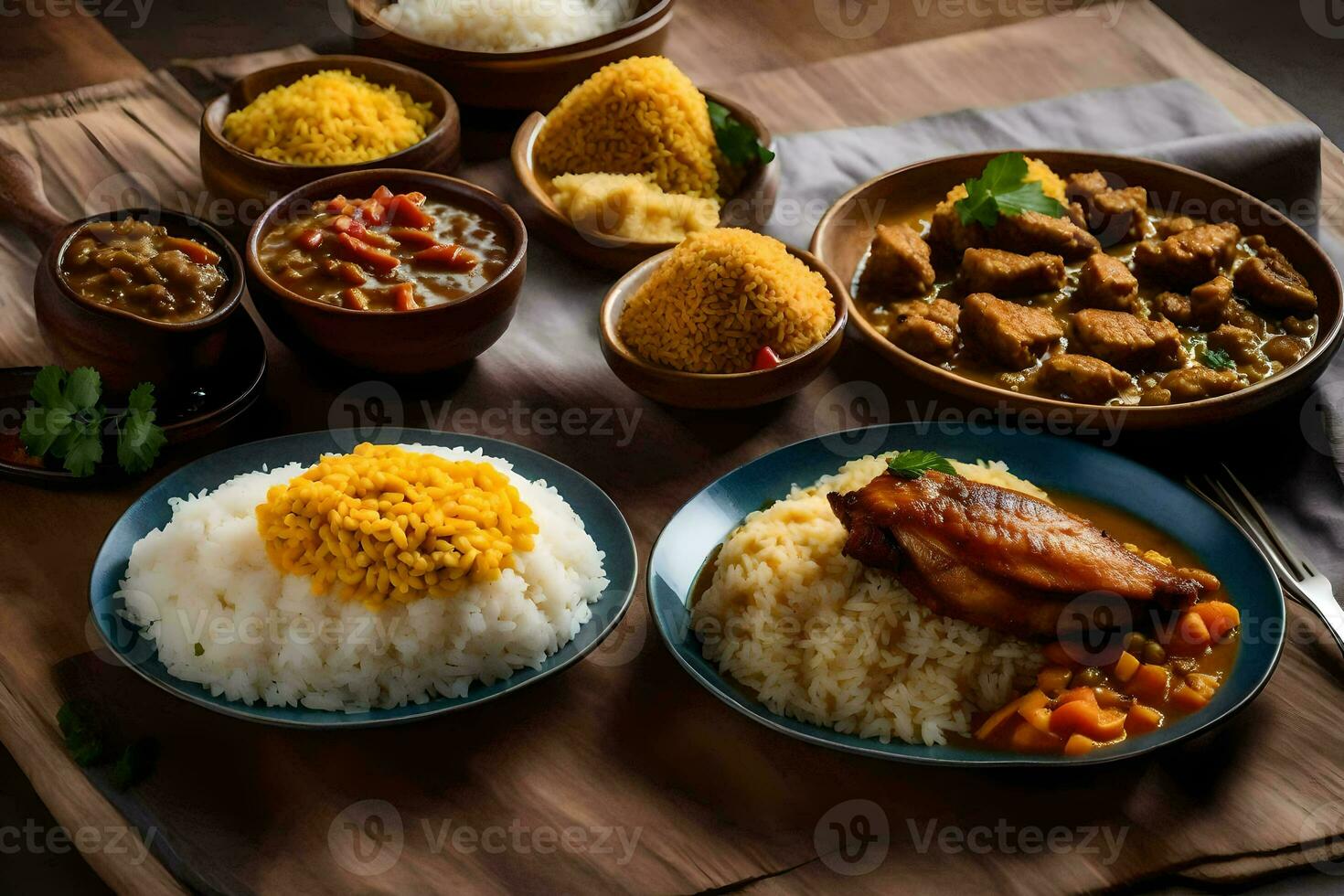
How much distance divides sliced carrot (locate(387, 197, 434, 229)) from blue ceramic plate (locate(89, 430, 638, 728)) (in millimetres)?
705

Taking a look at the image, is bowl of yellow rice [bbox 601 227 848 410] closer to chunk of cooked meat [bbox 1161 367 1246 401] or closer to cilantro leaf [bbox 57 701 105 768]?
chunk of cooked meat [bbox 1161 367 1246 401]

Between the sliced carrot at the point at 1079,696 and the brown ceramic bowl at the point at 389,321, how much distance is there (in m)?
1.75

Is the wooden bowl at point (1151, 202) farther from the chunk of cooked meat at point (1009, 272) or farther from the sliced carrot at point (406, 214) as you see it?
the sliced carrot at point (406, 214)

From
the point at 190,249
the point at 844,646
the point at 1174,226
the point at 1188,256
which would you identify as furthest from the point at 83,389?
the point at 1174,226

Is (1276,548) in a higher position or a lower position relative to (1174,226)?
lower

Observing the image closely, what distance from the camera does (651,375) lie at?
Answer: 345 cm

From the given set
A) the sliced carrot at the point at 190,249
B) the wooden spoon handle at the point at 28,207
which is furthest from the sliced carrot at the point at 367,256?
the wooden spoon handle at the point at 28,207

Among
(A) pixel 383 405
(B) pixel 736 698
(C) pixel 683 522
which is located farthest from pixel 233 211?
(B) pixel 736 698

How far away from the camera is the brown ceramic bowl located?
132 inches

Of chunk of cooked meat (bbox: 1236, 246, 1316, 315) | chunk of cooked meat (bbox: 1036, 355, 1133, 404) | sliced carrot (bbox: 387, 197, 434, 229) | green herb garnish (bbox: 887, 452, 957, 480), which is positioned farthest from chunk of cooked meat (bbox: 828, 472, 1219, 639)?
sliced carrot (bbox: 387, 197, 434, 229)

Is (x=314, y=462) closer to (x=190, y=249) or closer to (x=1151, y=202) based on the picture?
(x=190, y=249)

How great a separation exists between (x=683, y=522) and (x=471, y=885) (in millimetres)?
942

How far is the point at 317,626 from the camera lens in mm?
2633

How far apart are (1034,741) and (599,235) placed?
2.08m
